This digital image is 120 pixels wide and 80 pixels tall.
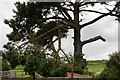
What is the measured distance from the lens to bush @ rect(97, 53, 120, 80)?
5309mm

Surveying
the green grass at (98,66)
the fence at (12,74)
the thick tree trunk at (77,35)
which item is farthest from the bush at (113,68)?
the fence at (12,74)

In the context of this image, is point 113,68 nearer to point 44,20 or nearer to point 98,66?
point 98,66

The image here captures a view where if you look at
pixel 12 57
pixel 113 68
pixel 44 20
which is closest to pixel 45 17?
pixel 44 20

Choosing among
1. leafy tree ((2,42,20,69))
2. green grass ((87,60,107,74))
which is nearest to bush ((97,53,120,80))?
green grass ((87,60,107,74))

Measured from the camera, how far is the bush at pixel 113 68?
5.31m

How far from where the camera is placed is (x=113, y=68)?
5379 mm

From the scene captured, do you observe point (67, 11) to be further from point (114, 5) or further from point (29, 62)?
point (29, 62)

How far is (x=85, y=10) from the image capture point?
567 inches

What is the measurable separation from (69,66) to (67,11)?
6.28 m

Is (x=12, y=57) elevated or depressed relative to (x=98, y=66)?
elevated

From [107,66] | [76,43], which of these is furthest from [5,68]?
[107,66]

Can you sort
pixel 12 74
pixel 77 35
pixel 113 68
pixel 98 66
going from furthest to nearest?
1. pixel 12 74
2. pixel 77 35
3. pixel 98 66
4. pixel 113 68

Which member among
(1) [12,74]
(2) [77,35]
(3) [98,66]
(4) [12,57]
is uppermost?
(2) [77,35]

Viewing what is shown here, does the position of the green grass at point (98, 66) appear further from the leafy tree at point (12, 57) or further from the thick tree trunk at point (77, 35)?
the leafy tree at point (12, 57)
